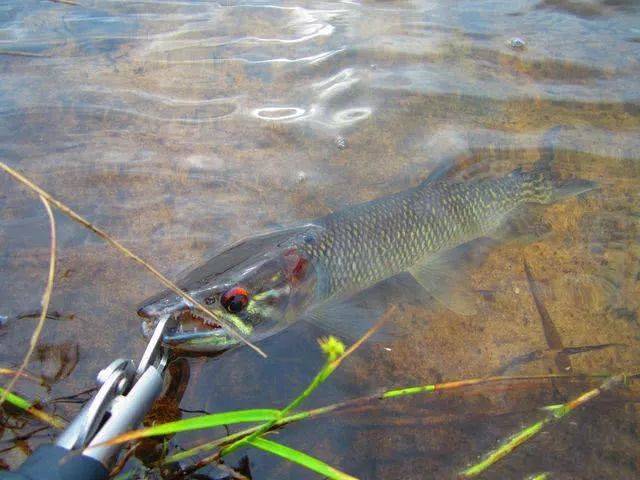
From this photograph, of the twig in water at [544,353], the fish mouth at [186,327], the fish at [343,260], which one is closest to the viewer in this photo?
the fish mouth at [186,327]

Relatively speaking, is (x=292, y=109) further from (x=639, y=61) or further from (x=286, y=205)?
(x=639, y=61)

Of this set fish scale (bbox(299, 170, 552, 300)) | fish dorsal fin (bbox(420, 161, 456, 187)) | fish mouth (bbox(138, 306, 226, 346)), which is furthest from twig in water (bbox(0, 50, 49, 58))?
fish dorsal fin (bbox(420, 161, 456, 187))

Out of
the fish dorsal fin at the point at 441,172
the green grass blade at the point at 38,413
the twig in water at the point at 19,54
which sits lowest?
the green grass blade at the point at 38,413

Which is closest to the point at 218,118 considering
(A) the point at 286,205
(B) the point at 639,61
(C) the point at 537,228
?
(A) the point at 286,205

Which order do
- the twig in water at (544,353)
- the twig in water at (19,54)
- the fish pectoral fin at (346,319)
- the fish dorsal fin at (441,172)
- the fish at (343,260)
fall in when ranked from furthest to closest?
1. the twig in water at (19,54)
2. the fish dorsal fin at (441,172)
3. the fish pectoral fin at (346,319)
4. the twig in water at (544,353)
5. the fish at (343,260)

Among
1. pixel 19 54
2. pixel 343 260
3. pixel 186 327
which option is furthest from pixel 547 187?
pixel 19 54

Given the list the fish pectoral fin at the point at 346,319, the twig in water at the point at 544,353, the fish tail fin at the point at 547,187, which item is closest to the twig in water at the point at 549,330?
the twig in water at the point at 544,353

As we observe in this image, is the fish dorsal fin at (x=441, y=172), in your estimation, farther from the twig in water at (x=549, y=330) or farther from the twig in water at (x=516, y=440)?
the twig in water at (x=516, y=440)
